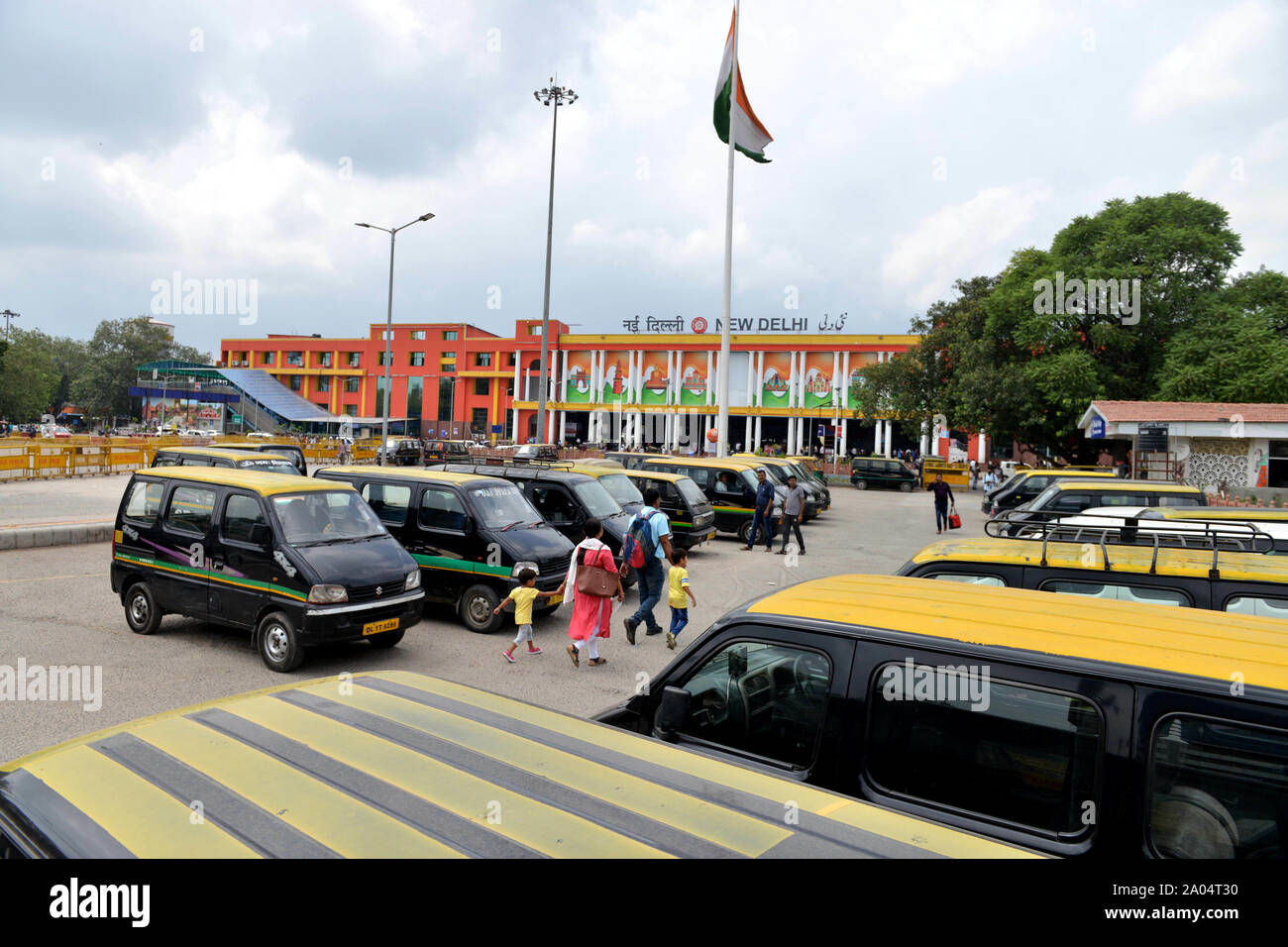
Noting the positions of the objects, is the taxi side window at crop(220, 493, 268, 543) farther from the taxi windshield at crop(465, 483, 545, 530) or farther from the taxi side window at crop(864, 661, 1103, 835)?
the taxi side window at crop(864, 661, 1103, 835)

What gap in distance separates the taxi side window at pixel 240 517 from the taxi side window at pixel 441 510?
2.49 m

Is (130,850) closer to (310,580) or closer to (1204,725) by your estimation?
(1204,725)

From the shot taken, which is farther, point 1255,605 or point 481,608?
point 481,608

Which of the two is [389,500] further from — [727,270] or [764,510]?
[727,270]

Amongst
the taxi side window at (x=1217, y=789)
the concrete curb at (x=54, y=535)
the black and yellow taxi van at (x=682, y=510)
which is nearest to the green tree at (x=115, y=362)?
the concrete curb at (x=54, y=535)

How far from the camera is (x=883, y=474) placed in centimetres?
4047

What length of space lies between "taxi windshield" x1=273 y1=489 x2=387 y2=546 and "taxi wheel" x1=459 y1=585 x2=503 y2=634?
153 centimetres

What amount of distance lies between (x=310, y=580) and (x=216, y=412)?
271ft

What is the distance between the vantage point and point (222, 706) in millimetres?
2512

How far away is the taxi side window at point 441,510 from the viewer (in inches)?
397

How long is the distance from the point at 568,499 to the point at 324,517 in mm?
4505

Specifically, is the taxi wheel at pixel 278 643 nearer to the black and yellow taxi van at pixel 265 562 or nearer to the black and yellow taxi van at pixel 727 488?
the black and yellow taxi van at pixel 265 562

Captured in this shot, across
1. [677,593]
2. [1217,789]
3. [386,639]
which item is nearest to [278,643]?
[386,639]

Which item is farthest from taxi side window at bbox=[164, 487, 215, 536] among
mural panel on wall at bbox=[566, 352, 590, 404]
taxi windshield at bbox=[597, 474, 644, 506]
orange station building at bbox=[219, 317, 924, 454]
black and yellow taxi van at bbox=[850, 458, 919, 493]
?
mural panel on wall at bbox=[566, 352, 590, 404]
